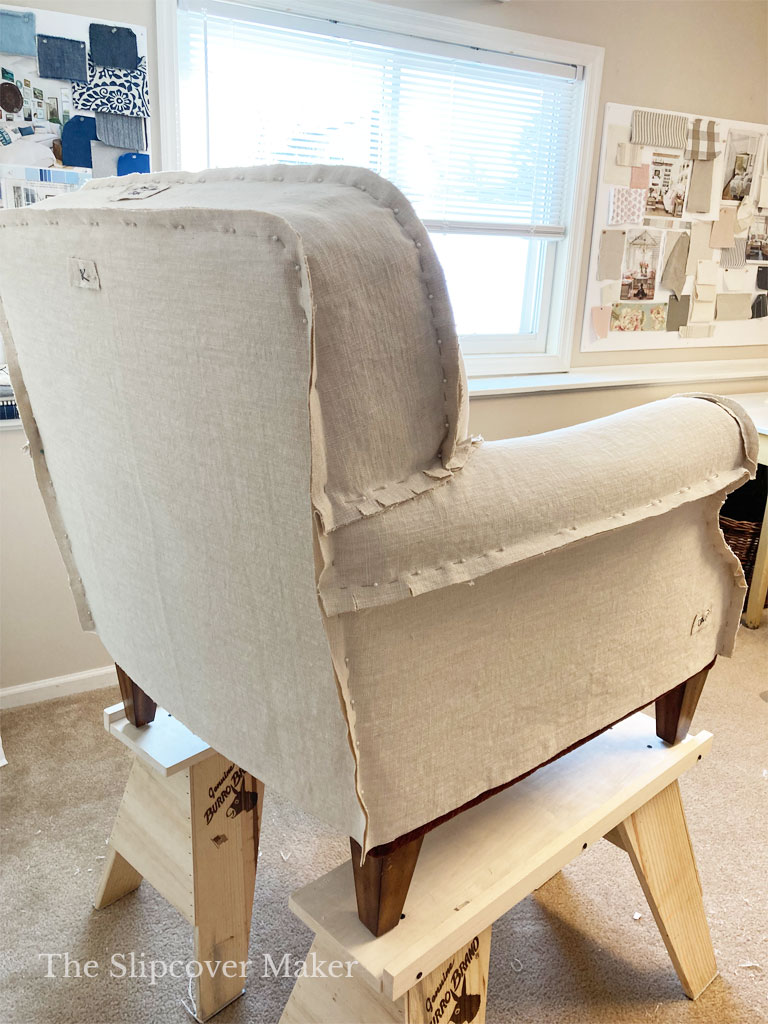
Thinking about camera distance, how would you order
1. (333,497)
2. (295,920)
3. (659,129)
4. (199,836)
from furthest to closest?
1. (659,129)
2. (295,920)
3. (199,836)
4. (333,497)

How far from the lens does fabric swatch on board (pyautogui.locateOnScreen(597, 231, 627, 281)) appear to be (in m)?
2.50

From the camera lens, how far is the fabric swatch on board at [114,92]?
1646 mm

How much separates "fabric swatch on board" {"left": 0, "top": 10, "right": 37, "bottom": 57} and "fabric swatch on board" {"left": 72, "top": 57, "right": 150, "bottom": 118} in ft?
0.33

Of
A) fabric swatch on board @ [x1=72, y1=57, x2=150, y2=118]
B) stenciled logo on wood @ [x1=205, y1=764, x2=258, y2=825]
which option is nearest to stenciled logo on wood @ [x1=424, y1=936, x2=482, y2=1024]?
stenciled logo on wood @ [x1=205, y1=764, x2=258, y2=825]

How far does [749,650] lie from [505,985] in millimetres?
1391

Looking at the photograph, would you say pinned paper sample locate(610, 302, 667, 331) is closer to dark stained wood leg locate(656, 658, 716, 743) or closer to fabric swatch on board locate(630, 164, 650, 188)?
fabric swatch on board locate(630, 164, 650, 188)

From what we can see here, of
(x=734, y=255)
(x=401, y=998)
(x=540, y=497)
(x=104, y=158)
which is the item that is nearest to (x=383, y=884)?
(x=401, y=998)

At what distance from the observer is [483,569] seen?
0.65m

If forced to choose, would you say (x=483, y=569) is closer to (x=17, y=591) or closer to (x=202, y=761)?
(x=202, y=761)

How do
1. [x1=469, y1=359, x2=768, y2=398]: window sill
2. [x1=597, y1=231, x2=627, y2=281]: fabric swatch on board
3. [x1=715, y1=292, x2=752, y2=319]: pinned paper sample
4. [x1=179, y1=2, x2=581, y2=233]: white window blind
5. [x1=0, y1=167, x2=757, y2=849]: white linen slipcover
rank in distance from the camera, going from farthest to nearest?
[x1=715, y1=292, x2=752, y2=319]: pinned paper sample
[x1=597, y1=231, x2=627, y2=281]: fabric swatch on board
[x1=469, y1=359, x2=768, y2=398]: window sill
[x1=179, y1=2, x2=581, y2=233]: white window blind
[x1=0, y1=167, x2=757, y2=849]: white linen slipcover

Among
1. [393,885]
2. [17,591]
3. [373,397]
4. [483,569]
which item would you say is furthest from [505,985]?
[17,591]

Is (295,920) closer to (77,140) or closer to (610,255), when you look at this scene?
(77,140)

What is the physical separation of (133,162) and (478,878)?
158 cm

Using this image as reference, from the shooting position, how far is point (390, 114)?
6.95 feet
